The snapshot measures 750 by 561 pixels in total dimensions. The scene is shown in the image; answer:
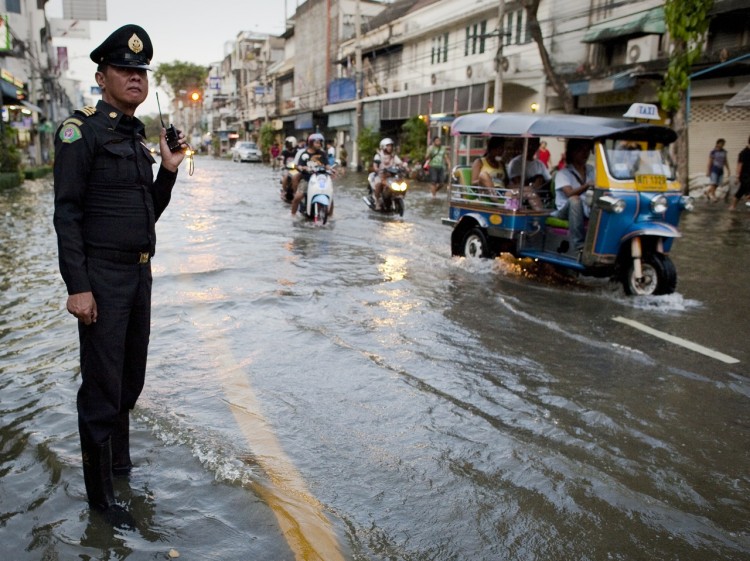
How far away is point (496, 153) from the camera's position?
9375 mm

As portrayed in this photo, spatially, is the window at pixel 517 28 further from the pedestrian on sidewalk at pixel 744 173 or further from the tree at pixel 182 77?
the tree at pixel 182 77

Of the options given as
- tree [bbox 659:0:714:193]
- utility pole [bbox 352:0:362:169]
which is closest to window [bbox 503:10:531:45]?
tree [bbox 659:0:714:193]

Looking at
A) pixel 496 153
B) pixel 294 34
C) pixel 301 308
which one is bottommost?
pixel 301 308

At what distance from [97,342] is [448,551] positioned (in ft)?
5.62

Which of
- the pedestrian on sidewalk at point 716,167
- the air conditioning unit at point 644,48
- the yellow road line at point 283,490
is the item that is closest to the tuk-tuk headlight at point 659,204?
the yellow road line at point 283,490

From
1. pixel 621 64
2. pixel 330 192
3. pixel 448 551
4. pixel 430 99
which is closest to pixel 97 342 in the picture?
pixel 448 551

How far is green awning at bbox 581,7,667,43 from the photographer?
68.1 feet

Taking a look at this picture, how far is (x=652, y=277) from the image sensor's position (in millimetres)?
7535

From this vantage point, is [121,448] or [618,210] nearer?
[121,448]

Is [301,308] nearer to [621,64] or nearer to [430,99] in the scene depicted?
[621,64]

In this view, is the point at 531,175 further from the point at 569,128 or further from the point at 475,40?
the point at 475,40

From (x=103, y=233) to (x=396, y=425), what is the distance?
2.04 metres

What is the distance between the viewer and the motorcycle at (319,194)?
1338 cm

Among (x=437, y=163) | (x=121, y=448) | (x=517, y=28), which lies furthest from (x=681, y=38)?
(x=121, y=448)
